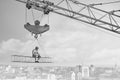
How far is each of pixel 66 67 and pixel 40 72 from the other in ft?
47.1

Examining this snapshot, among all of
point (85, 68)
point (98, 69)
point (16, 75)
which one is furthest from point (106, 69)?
point (16, 75)

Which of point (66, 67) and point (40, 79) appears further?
point (66, 67)

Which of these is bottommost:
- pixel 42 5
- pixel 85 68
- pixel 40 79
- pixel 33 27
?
pixel 40 79

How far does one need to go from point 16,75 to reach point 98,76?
4159 cm

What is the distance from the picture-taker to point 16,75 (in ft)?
304

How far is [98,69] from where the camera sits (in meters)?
100

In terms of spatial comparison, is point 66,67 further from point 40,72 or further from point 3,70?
point 3,70

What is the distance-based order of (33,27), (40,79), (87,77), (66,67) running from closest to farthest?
(33,27), (87,77), (40,79), (66,67)

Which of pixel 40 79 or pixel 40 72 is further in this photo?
pixel 40 72

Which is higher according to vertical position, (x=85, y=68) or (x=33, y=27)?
(x=33, y=27)

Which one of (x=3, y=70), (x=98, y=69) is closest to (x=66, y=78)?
(x=98, y=69)

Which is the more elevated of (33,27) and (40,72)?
(33,27)

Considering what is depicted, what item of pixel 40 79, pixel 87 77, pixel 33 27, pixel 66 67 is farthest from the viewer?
pixel 66 67

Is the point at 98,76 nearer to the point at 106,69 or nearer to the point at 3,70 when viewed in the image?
the point at 106,69
